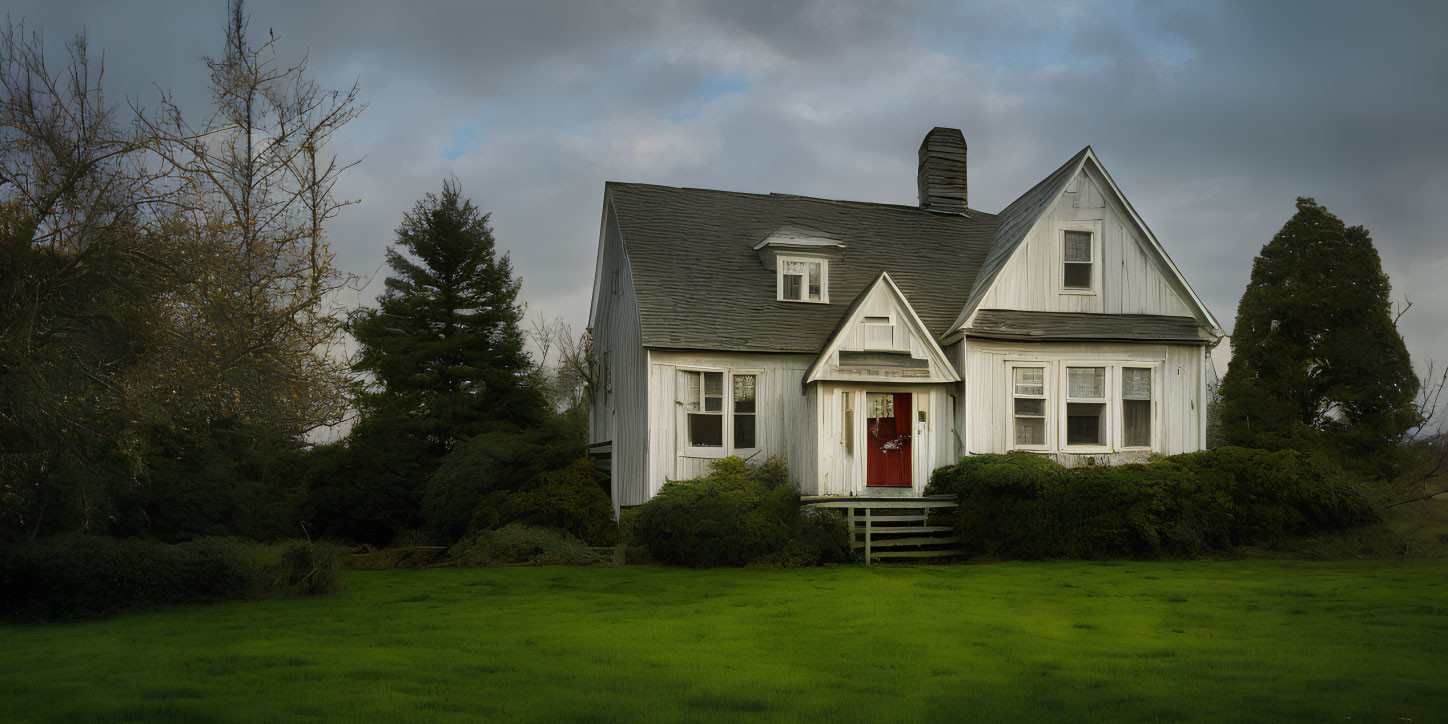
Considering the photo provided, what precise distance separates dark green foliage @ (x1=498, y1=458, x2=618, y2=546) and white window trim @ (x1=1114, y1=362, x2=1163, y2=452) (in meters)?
11.3

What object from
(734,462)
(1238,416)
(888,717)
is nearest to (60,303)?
(888,717)

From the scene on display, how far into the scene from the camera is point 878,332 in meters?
20.5

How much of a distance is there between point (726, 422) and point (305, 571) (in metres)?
9.58

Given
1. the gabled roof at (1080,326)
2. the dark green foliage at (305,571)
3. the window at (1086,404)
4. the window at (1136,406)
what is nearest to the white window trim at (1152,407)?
the window at (1136,406)

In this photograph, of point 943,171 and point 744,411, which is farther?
point 943,171

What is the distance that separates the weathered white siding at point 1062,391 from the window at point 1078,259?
1.63m

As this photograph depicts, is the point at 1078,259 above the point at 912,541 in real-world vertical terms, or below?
above

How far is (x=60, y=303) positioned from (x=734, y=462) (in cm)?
1217

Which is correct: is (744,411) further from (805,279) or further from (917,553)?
(917,553)

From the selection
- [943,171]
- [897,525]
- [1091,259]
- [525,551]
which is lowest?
[525,551]

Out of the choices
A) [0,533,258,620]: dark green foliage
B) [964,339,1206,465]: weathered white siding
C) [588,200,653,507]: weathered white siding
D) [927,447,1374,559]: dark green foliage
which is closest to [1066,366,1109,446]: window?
[964,339,1206,465]: weathered white siding

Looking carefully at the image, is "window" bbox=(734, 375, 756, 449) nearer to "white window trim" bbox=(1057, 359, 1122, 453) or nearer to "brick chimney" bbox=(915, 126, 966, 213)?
"white window trim" bbox=(1057, 359, 1122, 453)

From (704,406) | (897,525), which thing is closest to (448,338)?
(704,406)

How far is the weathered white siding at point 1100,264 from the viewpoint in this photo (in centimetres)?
2188
